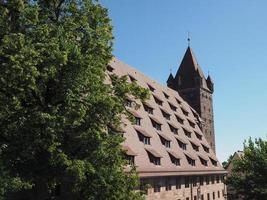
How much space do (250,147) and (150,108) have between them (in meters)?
14.8

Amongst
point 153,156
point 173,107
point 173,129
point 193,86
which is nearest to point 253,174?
point 153,156

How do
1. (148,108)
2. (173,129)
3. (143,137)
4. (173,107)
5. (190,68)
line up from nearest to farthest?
(143,137) < (148,108) < (173,129) < (173,107) < (190,68)

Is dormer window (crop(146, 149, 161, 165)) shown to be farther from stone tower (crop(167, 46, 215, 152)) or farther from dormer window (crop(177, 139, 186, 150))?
stone tower (crop(167, 46, 215, 152))

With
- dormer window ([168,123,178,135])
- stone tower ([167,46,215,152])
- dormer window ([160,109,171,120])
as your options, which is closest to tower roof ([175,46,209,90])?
stone tower ([167,46,215,152])

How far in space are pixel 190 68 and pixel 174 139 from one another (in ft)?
82.0

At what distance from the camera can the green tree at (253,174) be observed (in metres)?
32.3

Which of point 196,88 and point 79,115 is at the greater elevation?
point 196,88

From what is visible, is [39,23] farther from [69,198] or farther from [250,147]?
[250,147]

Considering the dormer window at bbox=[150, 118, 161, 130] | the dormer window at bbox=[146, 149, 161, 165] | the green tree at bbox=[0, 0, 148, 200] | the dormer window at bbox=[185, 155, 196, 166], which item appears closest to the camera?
the green tree at bbox=[0, 0, 148, 200]

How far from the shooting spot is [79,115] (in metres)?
19.5

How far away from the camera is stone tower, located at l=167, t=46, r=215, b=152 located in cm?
7031

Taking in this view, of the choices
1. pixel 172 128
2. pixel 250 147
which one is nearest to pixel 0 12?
pixel 250 147

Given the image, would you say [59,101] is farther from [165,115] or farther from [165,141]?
[165,115]

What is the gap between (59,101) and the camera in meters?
20.8
